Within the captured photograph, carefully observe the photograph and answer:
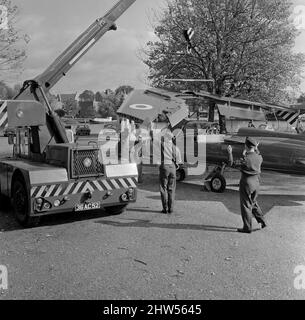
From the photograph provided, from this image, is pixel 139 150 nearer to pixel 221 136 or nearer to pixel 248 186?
pixel 221 136

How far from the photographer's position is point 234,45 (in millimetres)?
24562

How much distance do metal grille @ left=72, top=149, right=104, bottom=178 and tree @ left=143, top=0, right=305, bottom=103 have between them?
16.9 metres

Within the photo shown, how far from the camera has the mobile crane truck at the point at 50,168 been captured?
7637 millimetres

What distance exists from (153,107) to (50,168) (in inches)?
171

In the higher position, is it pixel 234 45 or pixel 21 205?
pixel 234 45

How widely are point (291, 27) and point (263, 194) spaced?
17851 mm

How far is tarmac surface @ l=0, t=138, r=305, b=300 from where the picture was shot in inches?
202

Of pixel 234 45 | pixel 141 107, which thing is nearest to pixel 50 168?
pixel 141 107

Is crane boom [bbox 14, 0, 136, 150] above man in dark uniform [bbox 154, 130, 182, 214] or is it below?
above

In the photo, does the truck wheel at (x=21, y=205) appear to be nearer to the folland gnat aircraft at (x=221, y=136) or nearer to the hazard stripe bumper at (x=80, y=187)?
the hazard stripe bumper at (x=80, y=187)
